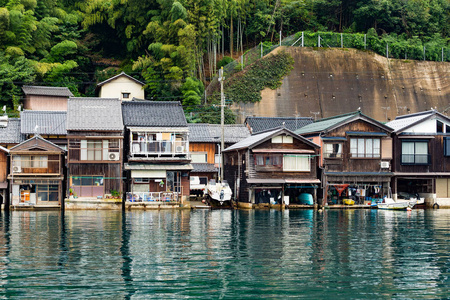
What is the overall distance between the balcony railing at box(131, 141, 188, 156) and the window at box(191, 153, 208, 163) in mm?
7845

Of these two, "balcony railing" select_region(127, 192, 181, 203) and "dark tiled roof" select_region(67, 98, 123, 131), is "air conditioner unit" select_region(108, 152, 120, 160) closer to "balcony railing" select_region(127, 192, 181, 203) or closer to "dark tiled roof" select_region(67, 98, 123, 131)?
"dark tiled roof" select_region(67, 98, 123, 131)

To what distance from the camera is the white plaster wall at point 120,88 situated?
2522 inches

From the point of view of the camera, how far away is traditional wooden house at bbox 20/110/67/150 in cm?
5019

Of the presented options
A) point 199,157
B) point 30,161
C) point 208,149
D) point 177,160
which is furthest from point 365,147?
point 30,161

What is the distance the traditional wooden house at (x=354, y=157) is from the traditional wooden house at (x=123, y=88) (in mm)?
23652

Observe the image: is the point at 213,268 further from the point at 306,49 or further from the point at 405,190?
the point at 306,49

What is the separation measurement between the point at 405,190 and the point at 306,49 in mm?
23371

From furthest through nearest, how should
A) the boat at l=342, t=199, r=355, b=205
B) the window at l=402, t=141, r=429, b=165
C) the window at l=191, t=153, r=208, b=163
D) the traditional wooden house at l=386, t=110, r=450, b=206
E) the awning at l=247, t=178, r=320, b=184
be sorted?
the window at l=191, t=153, r=208, b=163, the window at l=402, t=141, r=429, b=165, the traditional wooden house at l=386, t=110, r=450, b=206, the boat at l=342, t=199, r=355, b=205, the awning at l=247, t=178, r=320, b=184

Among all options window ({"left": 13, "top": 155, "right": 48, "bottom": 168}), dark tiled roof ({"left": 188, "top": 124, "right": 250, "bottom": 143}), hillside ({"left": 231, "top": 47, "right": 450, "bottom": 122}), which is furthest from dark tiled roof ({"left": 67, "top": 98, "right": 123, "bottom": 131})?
hillside ({"left": 231, "top": 47, "right": 450, "bottom": 122})

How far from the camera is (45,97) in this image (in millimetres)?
60875

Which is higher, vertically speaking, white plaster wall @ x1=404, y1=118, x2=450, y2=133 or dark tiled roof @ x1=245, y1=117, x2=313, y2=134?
dark tiled roof @ x1=245, y1=117, x2=313, y2=134

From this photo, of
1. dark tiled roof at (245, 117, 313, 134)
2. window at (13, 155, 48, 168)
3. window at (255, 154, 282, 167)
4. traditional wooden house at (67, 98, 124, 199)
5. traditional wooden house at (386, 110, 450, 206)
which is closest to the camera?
window at (13, 155, 48, 168)

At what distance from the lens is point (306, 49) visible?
6944 centimetres

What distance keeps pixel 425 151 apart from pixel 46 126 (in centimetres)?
3291
